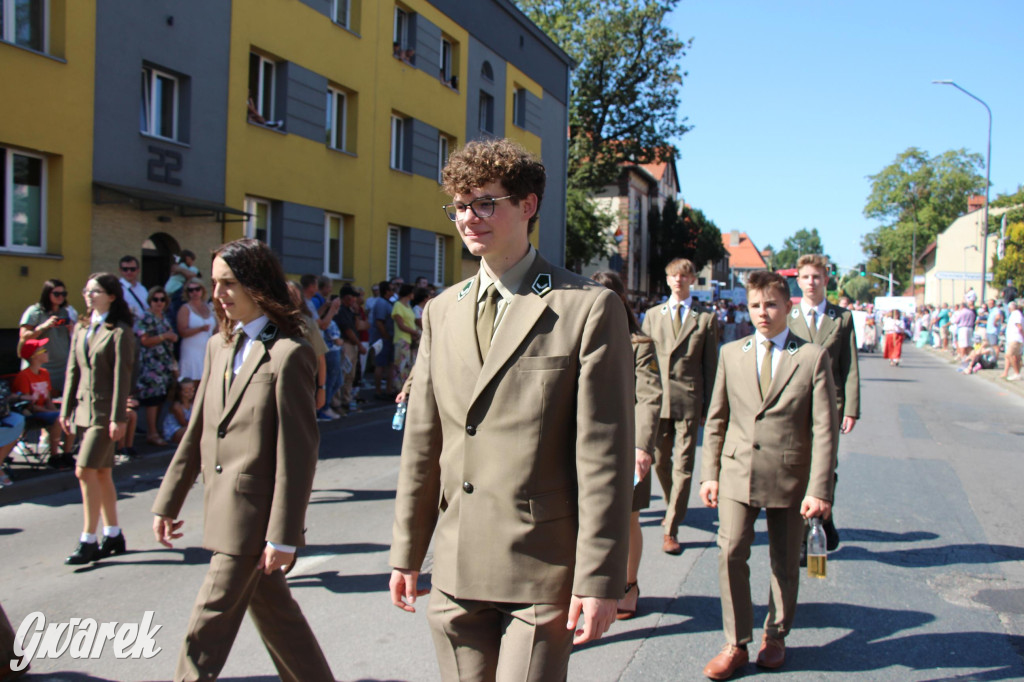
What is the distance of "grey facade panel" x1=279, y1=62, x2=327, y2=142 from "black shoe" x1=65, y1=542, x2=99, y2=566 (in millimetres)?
12722

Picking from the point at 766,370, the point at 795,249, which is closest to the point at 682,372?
the point at 766,370

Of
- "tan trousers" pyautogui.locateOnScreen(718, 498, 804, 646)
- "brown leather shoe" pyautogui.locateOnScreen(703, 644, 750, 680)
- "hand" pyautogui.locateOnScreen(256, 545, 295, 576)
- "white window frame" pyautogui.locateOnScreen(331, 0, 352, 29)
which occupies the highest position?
"white window frame" pyautogui.locateOnScreen(331, 0, 352, 29)

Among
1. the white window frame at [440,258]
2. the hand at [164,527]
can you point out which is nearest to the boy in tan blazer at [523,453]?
the hand at [164,527]

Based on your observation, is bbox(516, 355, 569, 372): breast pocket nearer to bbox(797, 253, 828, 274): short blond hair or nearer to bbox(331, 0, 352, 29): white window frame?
bbox(797, 253, 828, 274): short blond hair

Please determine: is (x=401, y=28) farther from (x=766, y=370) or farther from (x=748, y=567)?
(x=748, y=567)

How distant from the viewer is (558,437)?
2.22 m

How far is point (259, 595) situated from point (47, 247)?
1055 cm

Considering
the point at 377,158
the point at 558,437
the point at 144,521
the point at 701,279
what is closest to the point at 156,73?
the point at 377,158

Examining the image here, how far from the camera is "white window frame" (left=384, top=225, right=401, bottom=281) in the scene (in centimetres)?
2097

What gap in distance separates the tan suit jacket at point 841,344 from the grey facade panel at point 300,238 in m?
12.3

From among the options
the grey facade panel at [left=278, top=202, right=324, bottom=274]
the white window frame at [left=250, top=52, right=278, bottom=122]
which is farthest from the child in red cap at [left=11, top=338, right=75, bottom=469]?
the white window frame at [left=250, top=52, right=278, bottom=122]

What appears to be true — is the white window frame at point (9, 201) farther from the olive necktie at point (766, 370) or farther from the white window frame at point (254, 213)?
the olive necktie at point (766, 370)

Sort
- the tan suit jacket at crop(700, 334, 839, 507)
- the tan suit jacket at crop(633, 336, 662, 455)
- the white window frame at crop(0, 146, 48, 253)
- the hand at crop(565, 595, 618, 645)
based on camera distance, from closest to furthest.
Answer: the hand at crop(565, 595, 618, 645) → the tan suit jacket at crop(700, 334, 839, 507) → the tan suit jacket at crop(633, 336, 662, 455) → the white window frame at crop(0, 146, 48, 253)

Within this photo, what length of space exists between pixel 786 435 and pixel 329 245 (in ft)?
52.4
